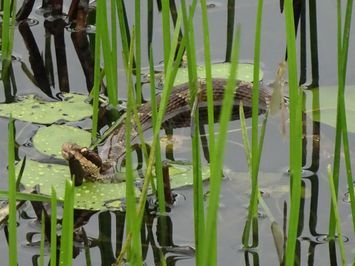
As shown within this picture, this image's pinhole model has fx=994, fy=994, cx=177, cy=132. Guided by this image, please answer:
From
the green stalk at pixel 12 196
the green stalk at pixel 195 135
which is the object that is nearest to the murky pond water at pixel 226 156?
the green stalk at pixel 195 135

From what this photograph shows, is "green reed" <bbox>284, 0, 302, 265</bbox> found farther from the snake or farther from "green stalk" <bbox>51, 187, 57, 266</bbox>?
the snake

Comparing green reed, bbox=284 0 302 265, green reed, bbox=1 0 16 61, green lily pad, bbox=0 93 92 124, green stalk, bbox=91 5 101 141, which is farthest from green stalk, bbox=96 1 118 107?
green reed, bbox=284 0 302 265

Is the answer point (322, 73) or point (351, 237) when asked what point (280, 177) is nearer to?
point (351, 237)

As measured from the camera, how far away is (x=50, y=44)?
166 inches

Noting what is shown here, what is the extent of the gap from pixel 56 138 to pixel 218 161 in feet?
6.14

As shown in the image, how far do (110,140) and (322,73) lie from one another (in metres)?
0.94

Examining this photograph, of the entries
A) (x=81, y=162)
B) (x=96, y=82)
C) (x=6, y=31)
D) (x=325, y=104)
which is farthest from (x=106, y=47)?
(x=325, y=104)

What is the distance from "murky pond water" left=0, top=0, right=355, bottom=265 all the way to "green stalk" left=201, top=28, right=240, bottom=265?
95cm

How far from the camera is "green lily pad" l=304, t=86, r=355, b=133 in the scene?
11.6ft

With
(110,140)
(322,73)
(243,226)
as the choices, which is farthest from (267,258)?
(322,73)

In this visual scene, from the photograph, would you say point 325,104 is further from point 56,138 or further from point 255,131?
point 255,131

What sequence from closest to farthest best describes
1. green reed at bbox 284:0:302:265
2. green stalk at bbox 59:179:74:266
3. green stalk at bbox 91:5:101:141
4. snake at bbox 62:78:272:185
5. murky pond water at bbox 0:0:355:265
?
green stalk at bbox 59:179:74:266, green reed at bbox 284:0:302:265, murky pond water at bbox 0:0:355:265, green stalk at bbox 91:5:101:141, snake at bbox 62:78:272:185

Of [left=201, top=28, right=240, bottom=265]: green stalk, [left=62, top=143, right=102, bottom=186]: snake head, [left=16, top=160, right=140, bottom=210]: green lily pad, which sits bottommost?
[left=16, top=160, right=140, bottom=210]: green lily pad

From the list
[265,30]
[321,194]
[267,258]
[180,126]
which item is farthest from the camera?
[265,30]
